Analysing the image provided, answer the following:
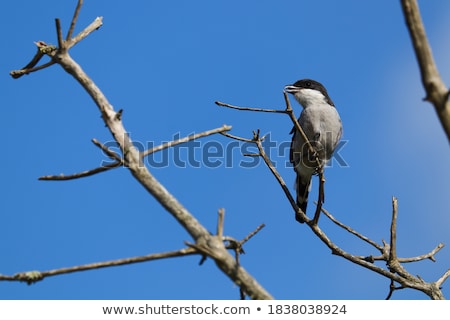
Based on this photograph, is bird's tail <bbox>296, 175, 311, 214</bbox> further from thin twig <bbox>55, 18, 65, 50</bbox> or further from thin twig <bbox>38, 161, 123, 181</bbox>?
thin twig <bbox>38, 161, 123, 181</bbox>

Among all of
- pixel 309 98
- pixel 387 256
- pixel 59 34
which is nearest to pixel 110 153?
pixel 59 34

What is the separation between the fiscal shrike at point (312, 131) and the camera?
10.3m

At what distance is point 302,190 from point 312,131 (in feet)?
4.85

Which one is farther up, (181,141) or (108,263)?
(181,141)

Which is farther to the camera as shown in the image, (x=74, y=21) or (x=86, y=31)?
(x=86, y=31)

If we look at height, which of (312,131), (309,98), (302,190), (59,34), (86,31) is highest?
(309,98)

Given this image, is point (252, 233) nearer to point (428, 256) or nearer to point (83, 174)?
point (83, 174)

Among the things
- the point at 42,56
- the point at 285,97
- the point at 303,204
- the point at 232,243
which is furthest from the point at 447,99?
the point at 303,204

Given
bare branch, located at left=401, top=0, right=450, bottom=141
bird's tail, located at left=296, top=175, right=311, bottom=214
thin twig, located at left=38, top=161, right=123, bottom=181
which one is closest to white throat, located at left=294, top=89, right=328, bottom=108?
bird's tail, located at left=296, top=175, right=311, bottom=214

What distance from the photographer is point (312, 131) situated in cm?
1032

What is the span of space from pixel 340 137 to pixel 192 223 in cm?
806

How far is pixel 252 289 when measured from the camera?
2.84 meters

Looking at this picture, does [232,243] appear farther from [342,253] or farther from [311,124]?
[311,124]

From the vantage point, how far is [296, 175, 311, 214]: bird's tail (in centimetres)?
1116
